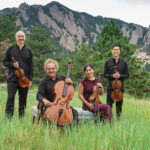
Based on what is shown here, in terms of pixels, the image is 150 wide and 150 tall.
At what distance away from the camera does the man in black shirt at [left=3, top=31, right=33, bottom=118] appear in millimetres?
4383

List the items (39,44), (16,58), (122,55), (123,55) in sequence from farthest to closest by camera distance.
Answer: (39,44)
(123,55)
(122,55)
(16,58)

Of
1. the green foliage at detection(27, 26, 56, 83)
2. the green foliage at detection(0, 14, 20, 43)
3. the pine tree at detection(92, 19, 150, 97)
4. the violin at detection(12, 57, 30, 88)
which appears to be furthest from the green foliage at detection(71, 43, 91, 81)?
the violin at detection(12, 57, 30, 88)

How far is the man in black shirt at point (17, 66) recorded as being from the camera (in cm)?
438

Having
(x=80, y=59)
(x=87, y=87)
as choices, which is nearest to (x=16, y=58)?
(x=87, y=87)

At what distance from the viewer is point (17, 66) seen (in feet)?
13.8

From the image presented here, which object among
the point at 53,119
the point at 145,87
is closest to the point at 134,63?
the point at 145,87

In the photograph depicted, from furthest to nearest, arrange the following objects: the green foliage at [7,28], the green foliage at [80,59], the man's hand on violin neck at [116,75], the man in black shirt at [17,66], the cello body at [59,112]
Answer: the green foliage at [80,59] < the green foliage at [7,28] < the man's hand on violin neck at [116,75] < the man in black shirt at [17,66] < the cello body at [59,112]

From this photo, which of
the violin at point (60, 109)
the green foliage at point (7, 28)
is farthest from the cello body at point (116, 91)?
the green foliage at point (7, 28)

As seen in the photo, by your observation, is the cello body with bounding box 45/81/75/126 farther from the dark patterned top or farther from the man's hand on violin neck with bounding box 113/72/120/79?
the man's hand on violin neck with bounding box 113/72/120/79

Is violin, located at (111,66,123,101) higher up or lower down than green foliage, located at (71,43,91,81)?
lower down

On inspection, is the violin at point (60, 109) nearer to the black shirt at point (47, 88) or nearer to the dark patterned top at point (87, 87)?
the black shirt at point (47, 88)

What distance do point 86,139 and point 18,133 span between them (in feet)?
3.15

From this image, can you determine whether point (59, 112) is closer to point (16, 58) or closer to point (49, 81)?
point (49, 81)

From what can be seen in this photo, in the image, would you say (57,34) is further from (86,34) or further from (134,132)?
(134,132)
